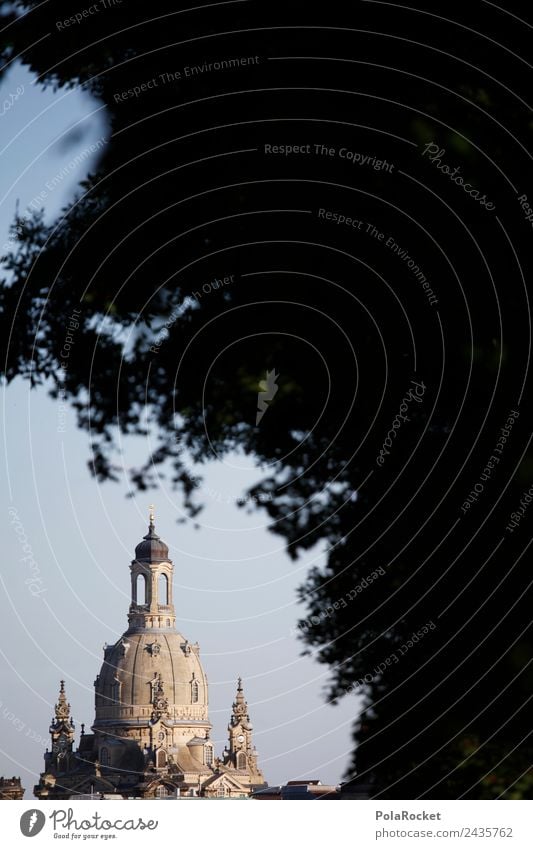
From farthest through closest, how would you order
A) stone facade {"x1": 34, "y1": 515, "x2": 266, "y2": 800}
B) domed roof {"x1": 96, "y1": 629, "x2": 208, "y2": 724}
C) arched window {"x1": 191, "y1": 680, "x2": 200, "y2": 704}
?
arched window {"x1": 191, "y1": 680, "x2": 200, "y2": 704}
domed roof {"x1": 96, "y1": 629, "x2": 208, "y2": 724}
stone facade {"x1": 34, "y1": 515, "x2": 266, "y2": 800}

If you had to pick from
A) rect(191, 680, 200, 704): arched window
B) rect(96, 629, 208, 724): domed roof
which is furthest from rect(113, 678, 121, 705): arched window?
rect(191, 680, 200, 704): arched window

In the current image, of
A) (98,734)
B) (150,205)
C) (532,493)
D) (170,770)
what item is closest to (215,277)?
(150,205)

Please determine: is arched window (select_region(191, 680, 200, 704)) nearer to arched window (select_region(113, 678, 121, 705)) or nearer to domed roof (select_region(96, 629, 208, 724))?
domed roof (select_region(96, 629, 208, 724))

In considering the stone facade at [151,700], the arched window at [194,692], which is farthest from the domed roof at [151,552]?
the arched window at [194,692]

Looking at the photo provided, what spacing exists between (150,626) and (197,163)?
12250cm

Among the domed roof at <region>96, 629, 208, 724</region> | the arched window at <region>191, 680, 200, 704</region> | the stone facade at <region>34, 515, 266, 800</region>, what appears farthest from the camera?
the arched window at <region>191, 680, 200, 704</region>

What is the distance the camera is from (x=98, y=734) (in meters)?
126

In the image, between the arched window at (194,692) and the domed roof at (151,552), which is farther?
the arched window at (194,692)

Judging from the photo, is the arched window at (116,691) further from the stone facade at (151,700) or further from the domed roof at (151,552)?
the domed roof at (151,552)

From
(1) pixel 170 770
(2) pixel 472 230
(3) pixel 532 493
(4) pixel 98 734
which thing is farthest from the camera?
(4) pixel 98 734

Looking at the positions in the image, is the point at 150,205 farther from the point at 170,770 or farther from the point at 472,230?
the point at 170,770

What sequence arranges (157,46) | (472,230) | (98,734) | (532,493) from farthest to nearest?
(98,734) < (157,46) < (472,230) < (532,493)

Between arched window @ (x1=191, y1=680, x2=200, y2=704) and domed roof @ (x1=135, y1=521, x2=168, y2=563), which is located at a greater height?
domed roof @ (x1=135, y1=521, x2=168, y2=563)

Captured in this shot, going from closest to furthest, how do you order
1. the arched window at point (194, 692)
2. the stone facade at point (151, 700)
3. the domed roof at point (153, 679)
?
1. the stone facade at point (151, 700)
2. the domed roof at point (153, 679)
3. the arched window at point (194, 692)
